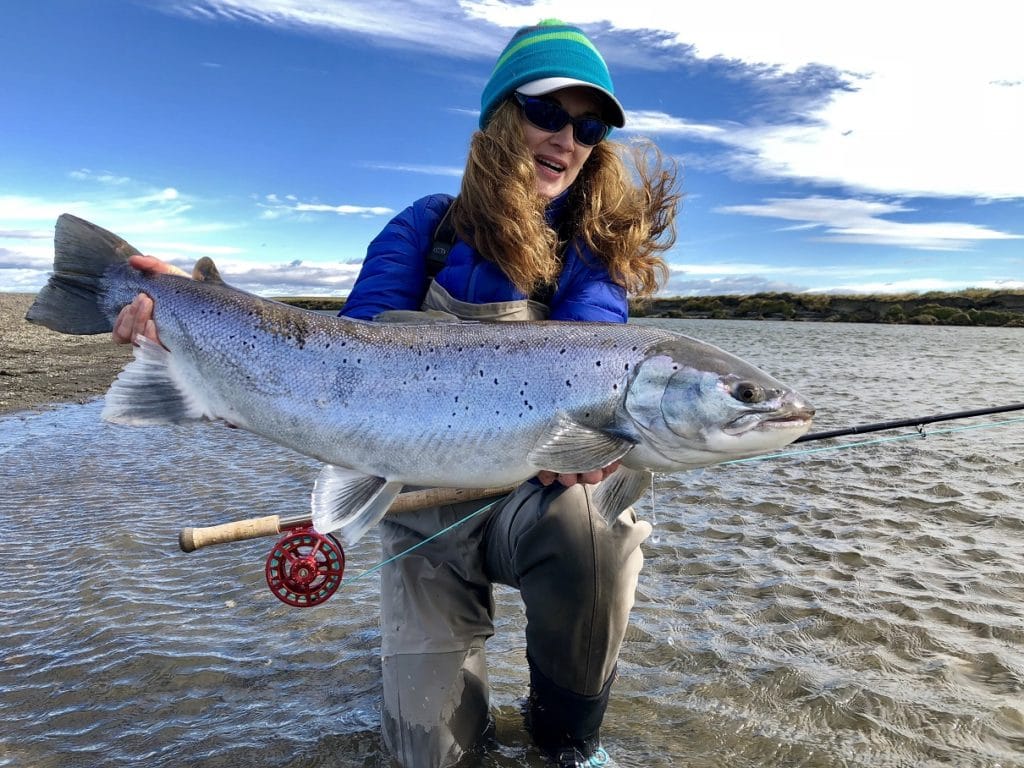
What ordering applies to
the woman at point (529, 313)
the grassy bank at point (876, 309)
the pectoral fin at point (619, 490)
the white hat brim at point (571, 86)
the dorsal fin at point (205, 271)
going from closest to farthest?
the pectoral fin at point (619, 490)
the woman at point (529, 313)
the dorsal fin at point (205, 271)
the white hat brim at point (571, 86)
the grassy bank at point (876, 309)

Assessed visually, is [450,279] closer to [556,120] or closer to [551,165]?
[551,165]

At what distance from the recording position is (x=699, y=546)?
6.18m

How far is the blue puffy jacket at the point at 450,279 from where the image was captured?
3.79 m

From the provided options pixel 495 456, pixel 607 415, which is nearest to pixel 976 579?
pixel 607 415

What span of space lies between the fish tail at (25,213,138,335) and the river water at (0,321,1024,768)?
6.90ft

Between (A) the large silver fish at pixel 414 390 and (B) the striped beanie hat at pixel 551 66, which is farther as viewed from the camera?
(B) the striped beanie hat at pixel 551 66

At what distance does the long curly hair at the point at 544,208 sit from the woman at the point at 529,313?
0.03ft

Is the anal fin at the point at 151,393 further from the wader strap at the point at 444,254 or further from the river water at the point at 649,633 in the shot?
the river water at the point at 649,633

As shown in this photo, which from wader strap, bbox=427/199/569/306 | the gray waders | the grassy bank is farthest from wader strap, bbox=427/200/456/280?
the grassy bank

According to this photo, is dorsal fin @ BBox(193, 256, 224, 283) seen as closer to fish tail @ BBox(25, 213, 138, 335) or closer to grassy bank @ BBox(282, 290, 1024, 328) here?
fish tail @ BBox(25, 213, 138, 335)

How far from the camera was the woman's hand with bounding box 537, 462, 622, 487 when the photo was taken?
3.18 metres

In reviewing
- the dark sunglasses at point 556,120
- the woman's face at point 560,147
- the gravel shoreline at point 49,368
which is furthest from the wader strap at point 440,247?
the gravel shoreline at point 49,368

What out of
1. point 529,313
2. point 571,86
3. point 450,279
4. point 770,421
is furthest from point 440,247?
point 770,421

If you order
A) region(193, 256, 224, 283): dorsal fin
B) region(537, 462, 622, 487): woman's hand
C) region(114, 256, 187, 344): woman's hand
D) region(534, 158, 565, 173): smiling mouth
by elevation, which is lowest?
region(537, 462, 622, 487): woman's hand
